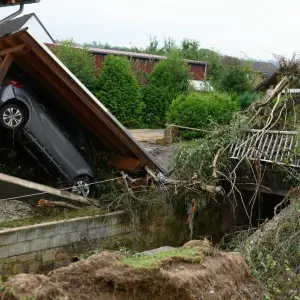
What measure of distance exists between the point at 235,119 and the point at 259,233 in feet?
12.0

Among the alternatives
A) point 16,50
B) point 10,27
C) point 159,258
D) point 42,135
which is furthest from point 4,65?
point 10,27

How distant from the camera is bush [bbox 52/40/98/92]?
21.6 m

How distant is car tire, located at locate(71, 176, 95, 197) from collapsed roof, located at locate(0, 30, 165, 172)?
2.87 ft

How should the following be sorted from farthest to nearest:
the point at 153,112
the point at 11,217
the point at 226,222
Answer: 1. the point at 153,112
2. the point at 226,222
3. the point at 11,217

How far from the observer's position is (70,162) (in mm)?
9531

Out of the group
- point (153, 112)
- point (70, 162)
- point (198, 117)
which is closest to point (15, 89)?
point (70, 162)

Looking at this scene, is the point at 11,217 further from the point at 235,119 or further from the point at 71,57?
the point at 71,57

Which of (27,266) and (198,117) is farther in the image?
(198,117)

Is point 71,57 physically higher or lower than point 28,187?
higher

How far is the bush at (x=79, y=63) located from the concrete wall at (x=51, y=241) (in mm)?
13736

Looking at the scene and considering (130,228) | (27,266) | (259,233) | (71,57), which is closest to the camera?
(259,233)

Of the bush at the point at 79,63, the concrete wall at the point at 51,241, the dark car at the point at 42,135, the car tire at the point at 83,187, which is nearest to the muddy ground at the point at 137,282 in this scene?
the concrete wall at the point at 51,241

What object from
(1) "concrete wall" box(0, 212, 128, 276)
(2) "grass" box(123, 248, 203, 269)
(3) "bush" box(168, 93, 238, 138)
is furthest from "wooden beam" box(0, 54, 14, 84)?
(3) "bush" box(168, 93, 238, 138)

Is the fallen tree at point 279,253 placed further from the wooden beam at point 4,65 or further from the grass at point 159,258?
the wooden beam at point 4,65
